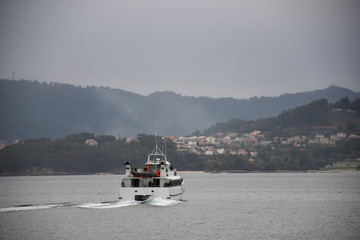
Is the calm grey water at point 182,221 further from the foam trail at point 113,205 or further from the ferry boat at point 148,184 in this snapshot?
the ferry boat at point 148,184

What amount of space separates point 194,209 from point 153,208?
612cm

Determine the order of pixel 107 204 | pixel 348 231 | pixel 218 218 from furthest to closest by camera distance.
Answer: pixel 107 204 → pixel 218 218 → pixel 348 231

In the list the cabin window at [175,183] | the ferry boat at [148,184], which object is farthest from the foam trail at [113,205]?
the cabin window at [175,183]

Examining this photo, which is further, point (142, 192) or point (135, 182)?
point (135, 182)

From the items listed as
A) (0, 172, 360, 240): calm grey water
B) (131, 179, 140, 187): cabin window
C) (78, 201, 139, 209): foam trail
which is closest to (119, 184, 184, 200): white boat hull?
(78, 201, 139, 209): foam trail

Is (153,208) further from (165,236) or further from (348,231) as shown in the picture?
(348,231)

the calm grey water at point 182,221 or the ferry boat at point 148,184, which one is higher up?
the ferry boat at point 148,184

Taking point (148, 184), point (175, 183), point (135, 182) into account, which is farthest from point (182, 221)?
point (175, 183)

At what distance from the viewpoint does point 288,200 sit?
100 meters

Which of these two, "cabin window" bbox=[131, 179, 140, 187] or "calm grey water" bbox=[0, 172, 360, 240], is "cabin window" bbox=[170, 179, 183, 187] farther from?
"cabin window" bbox=[131, 179, 140, 187]

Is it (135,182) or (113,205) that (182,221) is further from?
(113,205)

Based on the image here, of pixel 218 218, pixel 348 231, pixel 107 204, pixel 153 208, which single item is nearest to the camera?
pixel 348 231

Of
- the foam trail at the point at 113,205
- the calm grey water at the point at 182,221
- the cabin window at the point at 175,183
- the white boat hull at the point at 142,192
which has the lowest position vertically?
the calm grey water at the point at 182,221

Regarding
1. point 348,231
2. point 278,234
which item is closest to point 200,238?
point 278,234
